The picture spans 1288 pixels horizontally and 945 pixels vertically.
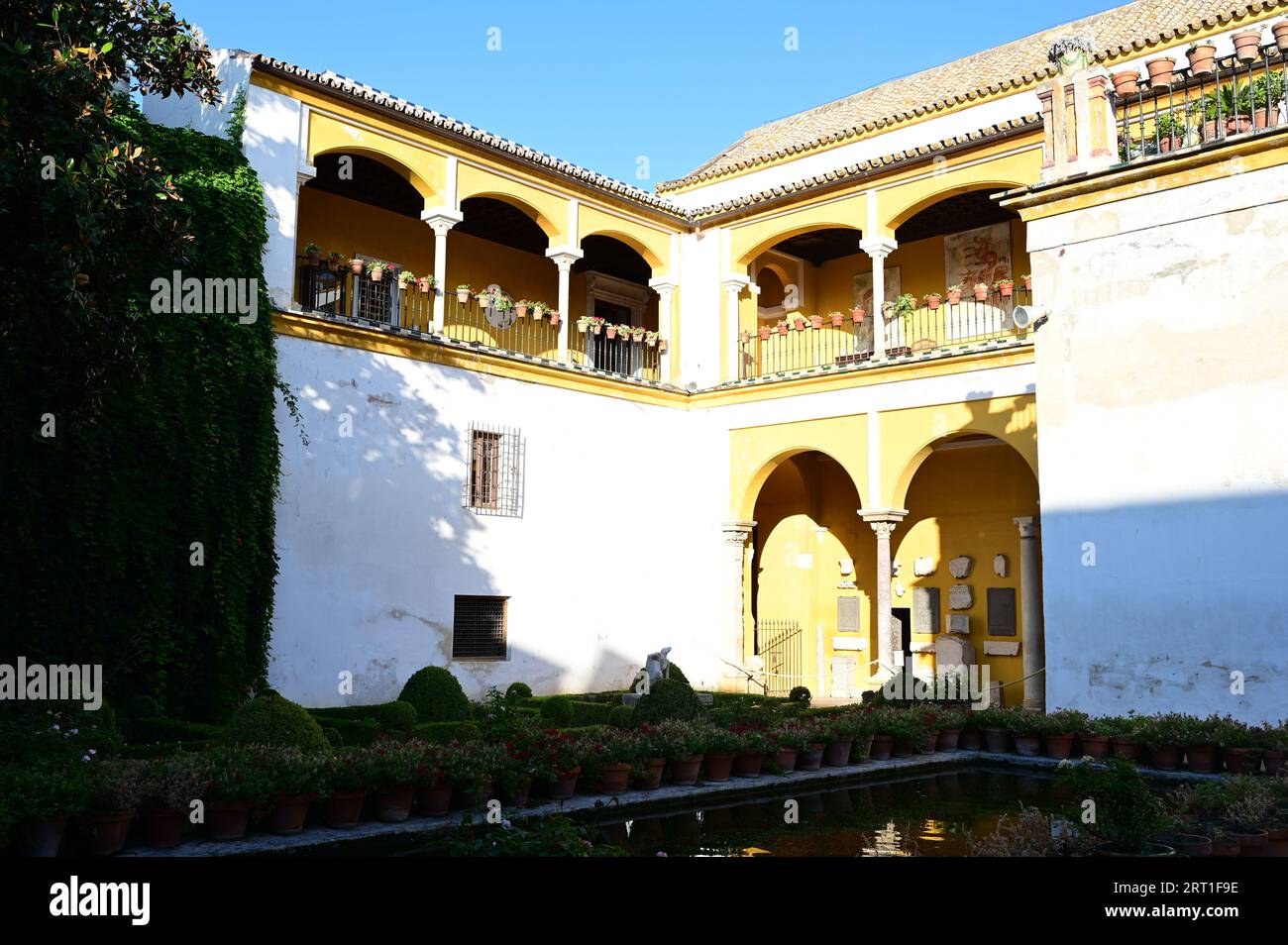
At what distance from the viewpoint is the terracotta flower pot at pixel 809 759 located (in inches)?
383

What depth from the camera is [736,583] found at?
1859 cm

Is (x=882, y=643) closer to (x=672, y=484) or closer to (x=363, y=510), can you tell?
(x=672, y=484)

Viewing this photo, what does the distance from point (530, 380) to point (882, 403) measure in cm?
535

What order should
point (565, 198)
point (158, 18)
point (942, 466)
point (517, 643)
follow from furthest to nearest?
point (942, 466), point (565, 198), point (517, 643), point (158, 18)

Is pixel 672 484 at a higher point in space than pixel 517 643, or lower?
higher

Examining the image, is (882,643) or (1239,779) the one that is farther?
(882,643)

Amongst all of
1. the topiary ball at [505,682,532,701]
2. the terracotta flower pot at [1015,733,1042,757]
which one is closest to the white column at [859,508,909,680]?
the topiary ball at [505,682,532,701]

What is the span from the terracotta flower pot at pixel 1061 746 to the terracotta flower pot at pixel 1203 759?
1.12 metres

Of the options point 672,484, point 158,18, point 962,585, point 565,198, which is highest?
point 565,198

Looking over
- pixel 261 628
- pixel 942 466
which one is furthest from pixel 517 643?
pixel 942 466

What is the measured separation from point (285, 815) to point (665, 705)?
452 cm

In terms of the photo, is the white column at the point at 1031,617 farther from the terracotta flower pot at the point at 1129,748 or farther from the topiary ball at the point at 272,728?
the topiary ball at the point at 272,728

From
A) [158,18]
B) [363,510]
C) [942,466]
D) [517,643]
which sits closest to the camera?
[158,18]

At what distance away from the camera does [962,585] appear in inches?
733
